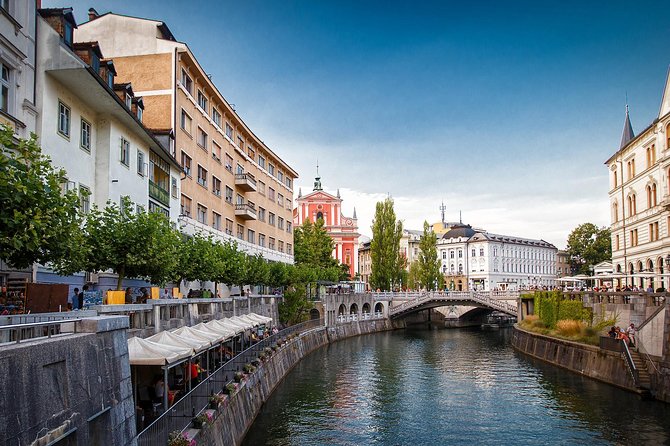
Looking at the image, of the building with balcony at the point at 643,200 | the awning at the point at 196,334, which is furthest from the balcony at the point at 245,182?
the awning at the point at 196,334

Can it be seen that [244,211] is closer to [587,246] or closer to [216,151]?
[216,151]

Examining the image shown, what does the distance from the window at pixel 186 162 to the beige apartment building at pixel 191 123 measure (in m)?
0.08

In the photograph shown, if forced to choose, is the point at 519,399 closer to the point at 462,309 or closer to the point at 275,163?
the point at 275,163

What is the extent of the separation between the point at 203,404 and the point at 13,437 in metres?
11.0

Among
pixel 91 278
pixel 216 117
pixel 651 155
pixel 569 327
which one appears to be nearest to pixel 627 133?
pixel 651 155

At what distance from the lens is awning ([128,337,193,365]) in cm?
1505

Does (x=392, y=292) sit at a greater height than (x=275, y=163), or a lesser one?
lesser

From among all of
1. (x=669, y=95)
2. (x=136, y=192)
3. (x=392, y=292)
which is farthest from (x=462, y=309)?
(x=136, y=192)

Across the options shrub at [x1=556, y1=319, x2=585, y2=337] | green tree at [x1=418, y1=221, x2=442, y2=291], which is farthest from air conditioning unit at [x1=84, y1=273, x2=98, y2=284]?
green tree at [x1=418, y1=221, x2=442, y2=291]

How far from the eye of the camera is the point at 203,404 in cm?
1939

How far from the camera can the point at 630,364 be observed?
3275 centimetres

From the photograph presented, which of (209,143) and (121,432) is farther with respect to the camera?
(209,143)

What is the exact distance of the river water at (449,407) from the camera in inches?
993

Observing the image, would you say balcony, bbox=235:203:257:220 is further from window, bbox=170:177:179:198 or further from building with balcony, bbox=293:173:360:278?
building with balcony, bbox=293:173:360:278
